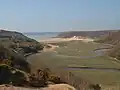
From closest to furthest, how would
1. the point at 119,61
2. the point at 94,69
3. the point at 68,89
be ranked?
the point at 68,89 < the point at 94,69 < the point at 119,61

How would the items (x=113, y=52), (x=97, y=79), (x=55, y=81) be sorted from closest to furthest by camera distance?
(x=55, y=81) < (x=97, y=79) < (x=113, y=52)

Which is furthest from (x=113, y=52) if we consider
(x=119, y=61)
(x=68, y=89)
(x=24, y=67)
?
(x=68, y=89)

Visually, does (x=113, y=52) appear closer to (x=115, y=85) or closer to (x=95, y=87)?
(x=115, y=85)

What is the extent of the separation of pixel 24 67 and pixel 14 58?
1205mm

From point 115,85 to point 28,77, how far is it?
8798 mm

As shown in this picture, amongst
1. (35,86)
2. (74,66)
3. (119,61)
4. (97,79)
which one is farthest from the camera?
(119,61)

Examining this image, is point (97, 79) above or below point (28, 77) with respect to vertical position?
below

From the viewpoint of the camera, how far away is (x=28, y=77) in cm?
2016

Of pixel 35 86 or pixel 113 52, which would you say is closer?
pixel 35 86

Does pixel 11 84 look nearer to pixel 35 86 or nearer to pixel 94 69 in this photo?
pixel 35 86

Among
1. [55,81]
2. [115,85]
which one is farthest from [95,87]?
[115,85]

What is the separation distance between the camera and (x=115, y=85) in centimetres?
2570

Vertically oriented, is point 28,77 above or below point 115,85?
above

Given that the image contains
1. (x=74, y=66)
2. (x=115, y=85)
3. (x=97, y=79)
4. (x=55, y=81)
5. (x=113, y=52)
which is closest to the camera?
(x=55, y=81)
